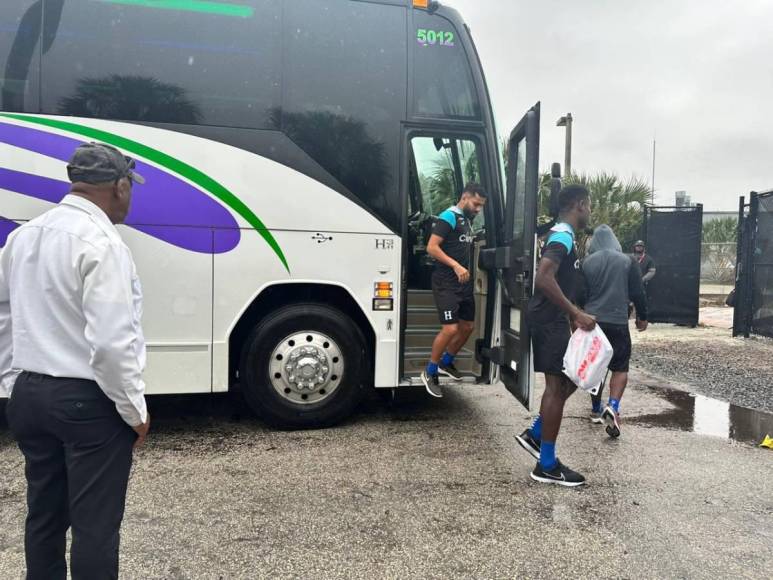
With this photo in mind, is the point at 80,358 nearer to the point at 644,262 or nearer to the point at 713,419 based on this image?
the point at 713,419

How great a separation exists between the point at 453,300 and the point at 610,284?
4.33 ft

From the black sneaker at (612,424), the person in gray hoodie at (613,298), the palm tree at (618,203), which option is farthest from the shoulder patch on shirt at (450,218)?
the palm tree at (618,203)

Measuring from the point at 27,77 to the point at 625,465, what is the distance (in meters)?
5.24

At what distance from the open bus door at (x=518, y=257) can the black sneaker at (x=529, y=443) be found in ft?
0.76

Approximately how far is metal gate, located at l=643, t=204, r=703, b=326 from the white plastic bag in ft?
31.9

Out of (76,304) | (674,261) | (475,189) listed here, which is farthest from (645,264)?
(76,304)

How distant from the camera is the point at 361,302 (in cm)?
493

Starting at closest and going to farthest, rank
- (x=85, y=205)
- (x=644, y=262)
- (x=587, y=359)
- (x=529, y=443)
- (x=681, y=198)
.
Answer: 1. (x=85, y=205)
2. (x=587, y=359)
3. (x=529, y=443)
4. (x=644, y=262)
5. (x=681, y=198)

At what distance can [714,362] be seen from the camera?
8.45 m

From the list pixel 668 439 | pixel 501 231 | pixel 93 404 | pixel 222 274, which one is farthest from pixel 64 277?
pixel 668 439

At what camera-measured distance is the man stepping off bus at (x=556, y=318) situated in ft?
12.6

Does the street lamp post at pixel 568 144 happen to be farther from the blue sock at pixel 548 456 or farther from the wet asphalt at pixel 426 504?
the blue sock at pixel 548 456

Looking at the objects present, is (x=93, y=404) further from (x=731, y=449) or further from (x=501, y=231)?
(x=731, y=449)

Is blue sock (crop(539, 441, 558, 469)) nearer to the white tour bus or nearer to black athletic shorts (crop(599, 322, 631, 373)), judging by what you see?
the white tour bus
